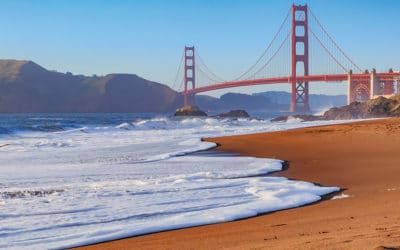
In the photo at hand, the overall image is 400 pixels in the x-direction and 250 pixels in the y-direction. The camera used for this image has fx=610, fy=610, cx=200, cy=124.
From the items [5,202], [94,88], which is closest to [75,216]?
[5,202]

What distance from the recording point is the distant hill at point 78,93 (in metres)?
87.7

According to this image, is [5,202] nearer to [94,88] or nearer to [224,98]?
[94,88]

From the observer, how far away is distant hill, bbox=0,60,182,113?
87688mm

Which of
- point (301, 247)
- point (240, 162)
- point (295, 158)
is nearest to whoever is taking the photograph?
point (301, 247)

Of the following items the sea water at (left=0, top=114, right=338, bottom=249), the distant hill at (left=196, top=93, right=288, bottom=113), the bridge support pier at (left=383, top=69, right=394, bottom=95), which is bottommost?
the distant hill at (left=196, top=93, right=288, bottom=113)

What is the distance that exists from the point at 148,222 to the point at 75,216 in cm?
62

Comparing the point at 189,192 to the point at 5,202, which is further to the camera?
the point at 189,192

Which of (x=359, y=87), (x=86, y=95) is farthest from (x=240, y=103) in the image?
(x=359, y=87)

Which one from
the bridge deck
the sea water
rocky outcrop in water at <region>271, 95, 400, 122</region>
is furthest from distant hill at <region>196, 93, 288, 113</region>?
the sea water

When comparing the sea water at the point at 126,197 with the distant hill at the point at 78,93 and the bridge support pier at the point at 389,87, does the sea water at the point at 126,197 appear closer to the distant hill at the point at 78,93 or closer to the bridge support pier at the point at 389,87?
the bridge support pier at the point at 389,87

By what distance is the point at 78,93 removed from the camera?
93.7 meters

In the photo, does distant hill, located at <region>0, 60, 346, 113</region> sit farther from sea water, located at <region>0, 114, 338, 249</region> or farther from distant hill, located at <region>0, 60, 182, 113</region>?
sea water, located at <region>0, 114, 338, 249</region>

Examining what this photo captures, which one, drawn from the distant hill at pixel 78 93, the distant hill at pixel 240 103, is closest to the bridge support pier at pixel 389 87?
the distant hill at pixel 78 93

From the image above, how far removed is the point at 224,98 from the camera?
10500 cm
